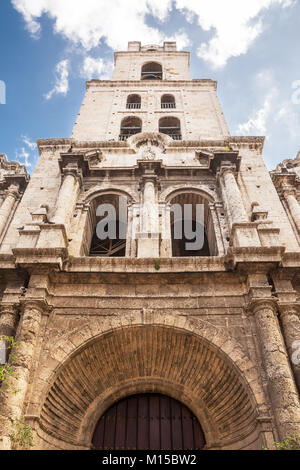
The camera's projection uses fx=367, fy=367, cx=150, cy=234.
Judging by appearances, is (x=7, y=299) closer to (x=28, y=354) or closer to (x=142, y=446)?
(x=28, y=354)

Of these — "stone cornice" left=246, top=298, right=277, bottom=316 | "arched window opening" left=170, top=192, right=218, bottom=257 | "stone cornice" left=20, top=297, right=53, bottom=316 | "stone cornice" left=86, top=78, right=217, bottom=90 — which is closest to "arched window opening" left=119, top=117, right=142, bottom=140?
"stone cornice" left=86, top=78, right=217, bottom=90

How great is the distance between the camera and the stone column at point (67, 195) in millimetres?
10750

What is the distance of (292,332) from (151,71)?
71.4ft

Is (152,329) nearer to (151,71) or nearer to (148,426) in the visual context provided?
(148,426)

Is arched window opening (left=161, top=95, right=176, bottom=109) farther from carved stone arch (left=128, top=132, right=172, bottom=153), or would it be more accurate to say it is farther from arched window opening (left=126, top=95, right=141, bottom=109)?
carved stone arch (left=128, top=132, right=172, bottom=153)

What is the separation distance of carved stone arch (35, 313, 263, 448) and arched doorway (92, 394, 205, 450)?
0.25m

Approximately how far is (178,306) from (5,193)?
9.09 m

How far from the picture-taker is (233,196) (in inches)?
450

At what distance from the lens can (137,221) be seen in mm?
11430

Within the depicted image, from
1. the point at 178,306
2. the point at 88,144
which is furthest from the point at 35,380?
the point at 88,144

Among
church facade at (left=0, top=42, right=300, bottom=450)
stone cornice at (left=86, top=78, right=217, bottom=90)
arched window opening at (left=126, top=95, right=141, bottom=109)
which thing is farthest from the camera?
stone cornice at (left=86, top=78, right=217, bottom=90)

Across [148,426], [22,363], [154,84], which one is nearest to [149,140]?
[154,84]

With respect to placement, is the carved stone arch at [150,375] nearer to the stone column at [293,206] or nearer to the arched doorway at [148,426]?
the arched doorway at [148,426]

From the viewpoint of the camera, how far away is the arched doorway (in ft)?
27.3
